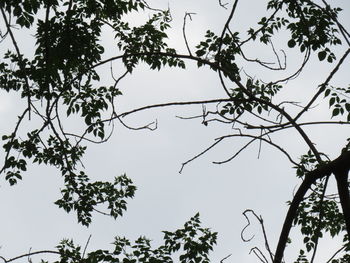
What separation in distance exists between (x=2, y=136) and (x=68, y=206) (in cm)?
137

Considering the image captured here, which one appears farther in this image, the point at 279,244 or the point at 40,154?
the point at 40,154

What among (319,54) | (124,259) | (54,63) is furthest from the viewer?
(124,259)

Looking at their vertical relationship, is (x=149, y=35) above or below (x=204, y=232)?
above

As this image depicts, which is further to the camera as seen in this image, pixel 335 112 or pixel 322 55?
pixel 322 55

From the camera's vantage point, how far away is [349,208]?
131cm

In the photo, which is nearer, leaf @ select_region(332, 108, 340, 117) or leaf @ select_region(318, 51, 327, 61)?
leaf @ select_region(332, 108, 340, 117)

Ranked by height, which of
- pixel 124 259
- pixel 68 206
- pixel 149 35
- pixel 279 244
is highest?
pixel 149 35

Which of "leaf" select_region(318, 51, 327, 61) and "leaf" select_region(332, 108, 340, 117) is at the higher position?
"leaf" select_region(318, 51, 327, 61)

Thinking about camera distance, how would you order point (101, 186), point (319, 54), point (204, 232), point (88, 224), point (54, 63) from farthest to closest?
point (101, 186)
point (204, 232)
point (88, 224)
point (319, 54)
point (54, 63)

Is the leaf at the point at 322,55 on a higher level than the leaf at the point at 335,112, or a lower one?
higher

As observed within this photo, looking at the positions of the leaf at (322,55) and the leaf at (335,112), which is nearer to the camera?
the leaf at (335,112)

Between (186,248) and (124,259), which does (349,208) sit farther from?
(186,248)

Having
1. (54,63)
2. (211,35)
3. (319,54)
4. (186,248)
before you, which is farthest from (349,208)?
(186,248)

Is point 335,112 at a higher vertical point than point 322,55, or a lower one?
lower
